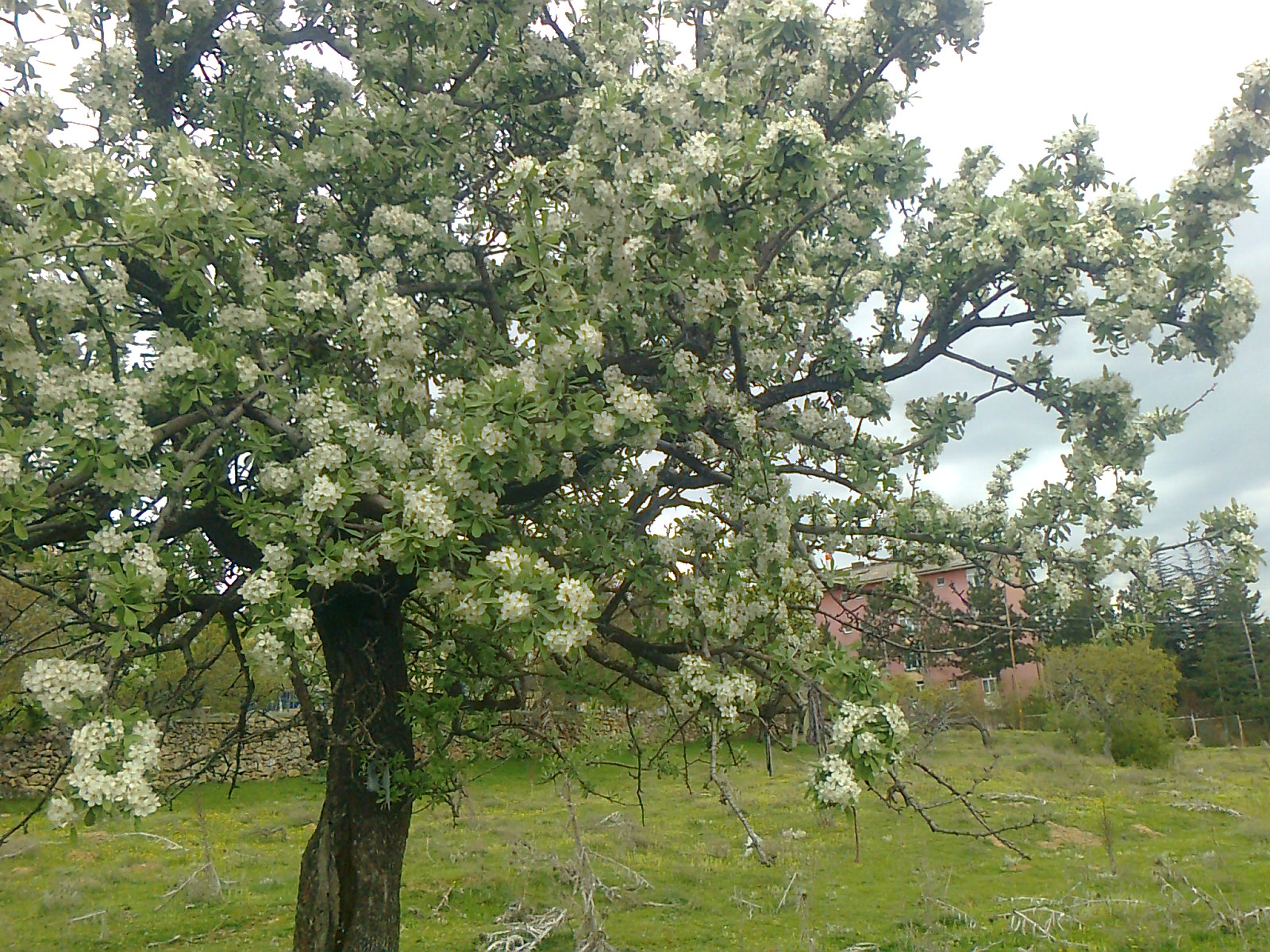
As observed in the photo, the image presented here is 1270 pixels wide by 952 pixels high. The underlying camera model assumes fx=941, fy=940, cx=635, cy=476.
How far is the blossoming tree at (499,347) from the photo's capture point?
583 cm

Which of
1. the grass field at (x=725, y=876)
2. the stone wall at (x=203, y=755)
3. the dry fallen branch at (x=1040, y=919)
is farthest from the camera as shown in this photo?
the stone wall at (x=203, y=755)

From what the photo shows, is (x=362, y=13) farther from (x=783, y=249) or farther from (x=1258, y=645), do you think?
(x=1258, y=645)

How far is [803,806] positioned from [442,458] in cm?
1991

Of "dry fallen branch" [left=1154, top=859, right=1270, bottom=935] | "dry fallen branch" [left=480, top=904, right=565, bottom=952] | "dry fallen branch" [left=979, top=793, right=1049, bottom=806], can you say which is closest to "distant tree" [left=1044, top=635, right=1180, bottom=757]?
"dry fallen branch" [left=979, top=793, right=1049, bottom=806]

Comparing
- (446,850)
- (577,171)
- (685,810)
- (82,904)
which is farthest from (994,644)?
(685,810)

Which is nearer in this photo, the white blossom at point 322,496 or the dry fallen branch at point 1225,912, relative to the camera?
the white blossom at point 322,496

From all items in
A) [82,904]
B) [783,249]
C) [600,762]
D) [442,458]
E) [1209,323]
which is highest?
[783,249]

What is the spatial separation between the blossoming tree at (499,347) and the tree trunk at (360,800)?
0.04 meters

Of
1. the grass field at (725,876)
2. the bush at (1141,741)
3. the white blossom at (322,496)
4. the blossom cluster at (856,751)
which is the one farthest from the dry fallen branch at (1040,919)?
the bush at (1141,741)

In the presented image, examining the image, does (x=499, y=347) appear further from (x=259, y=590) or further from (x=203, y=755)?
(x=203, y=755)

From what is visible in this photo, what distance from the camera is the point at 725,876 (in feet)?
55.6

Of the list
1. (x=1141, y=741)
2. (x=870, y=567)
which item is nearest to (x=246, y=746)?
(x=870, y=567)

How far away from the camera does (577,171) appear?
21.8ft

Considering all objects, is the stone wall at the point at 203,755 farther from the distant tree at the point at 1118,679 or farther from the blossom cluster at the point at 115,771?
the distant tree at the point at 1118,679
